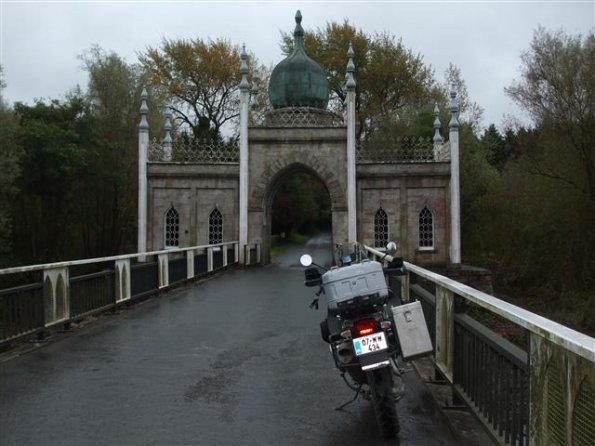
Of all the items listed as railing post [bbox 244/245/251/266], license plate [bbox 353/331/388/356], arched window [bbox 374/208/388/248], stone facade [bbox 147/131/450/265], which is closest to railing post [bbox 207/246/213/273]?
railing post [bbox 244/245/251/266]

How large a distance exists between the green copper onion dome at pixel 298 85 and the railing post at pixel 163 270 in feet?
50.8

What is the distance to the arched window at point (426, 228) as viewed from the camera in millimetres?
26562

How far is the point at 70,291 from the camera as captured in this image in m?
9.27

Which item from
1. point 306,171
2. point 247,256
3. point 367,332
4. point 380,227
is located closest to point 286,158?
point 306,171

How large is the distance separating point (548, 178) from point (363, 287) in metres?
22.3

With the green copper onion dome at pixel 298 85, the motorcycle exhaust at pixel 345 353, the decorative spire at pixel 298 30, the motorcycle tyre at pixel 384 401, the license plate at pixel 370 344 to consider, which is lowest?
the motorcycle tyre at pixel 384 401

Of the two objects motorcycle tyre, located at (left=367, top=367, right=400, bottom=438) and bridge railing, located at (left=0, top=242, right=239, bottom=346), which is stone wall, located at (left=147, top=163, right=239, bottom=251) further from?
motorcycle tyre, located at (left=367, top=367, right=400, bottom=438)

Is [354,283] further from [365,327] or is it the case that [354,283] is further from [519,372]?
[519,372]

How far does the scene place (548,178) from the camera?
81.9 ft

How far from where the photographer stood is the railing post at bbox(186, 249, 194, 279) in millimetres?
16844

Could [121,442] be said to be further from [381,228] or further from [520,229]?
[520,229]

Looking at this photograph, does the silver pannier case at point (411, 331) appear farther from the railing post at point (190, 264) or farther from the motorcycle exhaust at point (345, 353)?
the railing post at point (190, 264)

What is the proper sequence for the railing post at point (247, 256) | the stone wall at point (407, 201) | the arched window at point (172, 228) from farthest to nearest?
the arched window at point (172, 228), the stone wall at point (407, 201), the railing post at point (247, 256)

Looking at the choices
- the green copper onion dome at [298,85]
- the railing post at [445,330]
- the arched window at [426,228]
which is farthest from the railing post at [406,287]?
the green copper onion dome at [298,85]
